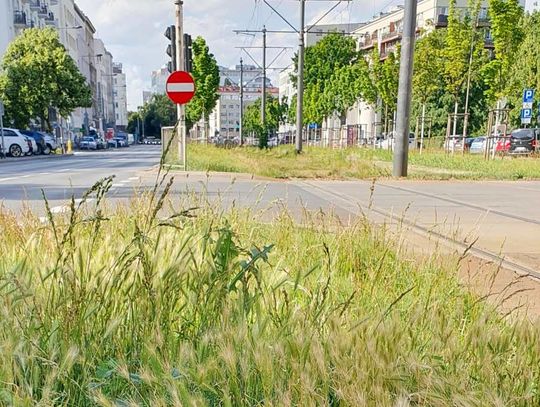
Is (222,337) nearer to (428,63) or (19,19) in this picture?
(428,63)

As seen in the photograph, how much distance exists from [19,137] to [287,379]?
3257cm

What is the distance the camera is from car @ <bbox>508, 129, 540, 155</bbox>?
26.8m

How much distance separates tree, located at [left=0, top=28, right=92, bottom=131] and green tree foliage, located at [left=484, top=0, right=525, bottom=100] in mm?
31580

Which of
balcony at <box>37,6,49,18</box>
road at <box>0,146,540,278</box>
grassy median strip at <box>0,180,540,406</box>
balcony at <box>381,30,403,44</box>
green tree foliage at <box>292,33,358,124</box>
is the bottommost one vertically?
road at <box>0,146,540,278</box>

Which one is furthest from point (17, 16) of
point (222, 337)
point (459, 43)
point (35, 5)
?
point (222, 337)

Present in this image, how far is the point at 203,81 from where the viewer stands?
35.8m

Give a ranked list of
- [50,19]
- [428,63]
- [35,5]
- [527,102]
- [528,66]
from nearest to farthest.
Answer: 1. [527,102]
2. [428,63]
3. [528,66]
4. [35,5]
5. [50,19]

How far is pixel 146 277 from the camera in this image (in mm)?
2076

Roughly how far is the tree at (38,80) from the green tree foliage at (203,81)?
1100 cm

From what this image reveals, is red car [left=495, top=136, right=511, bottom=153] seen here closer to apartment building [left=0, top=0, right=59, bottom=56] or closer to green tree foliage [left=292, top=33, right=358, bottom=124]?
green tree foliage [left=292, top=33, right=358, bottom=124]

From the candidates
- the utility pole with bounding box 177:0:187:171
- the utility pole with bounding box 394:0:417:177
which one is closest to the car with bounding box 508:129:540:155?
the utility pole with bounding box 394:0:417:177

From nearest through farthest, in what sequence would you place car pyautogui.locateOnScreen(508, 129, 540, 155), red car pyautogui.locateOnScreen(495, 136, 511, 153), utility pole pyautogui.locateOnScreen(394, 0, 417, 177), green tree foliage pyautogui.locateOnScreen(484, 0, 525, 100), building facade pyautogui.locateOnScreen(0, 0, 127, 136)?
1. utility pole pyautogui.locateOnScreen(394, 0, 417, 177)
2. green tree foliage pyautogui.locateOnScreen(484, 0, 525, 100)
3. red car pyautogui.locateOnScreen(495, 136, 511, 153)
4. car pyautogui.locateOnScreen(508, 129, 540, 155)
5. building facade pyautogui.locateOnScreen(0, 0, 127, 136)

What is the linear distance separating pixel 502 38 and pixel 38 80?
108 feet

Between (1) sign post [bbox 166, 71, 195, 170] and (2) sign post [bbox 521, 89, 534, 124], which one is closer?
(1) sign post [bbox 166, 71, 195, 170]
